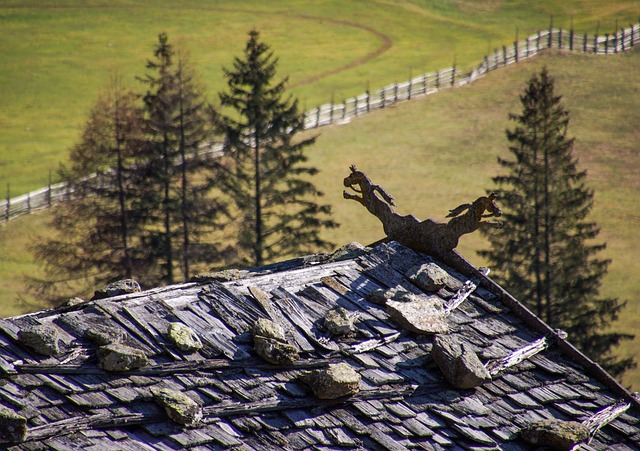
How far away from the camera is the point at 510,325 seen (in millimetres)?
9633

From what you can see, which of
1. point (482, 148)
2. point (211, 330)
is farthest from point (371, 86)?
point (211, 330)

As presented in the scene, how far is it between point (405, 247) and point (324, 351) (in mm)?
2277

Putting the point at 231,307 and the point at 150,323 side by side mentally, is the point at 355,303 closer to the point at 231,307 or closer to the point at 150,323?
the point at 231,307

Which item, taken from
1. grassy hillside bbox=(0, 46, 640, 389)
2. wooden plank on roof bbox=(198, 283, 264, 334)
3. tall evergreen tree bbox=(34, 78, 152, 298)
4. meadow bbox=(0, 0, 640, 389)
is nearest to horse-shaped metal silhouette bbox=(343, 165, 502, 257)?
wooden plank on roof bbox=(198, 283, 264, 334)

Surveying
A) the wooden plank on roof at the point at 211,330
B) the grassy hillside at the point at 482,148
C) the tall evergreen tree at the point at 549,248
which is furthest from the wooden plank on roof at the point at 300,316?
the grassy hillside at the point at 482,148

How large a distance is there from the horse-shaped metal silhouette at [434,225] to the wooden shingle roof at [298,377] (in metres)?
0.52

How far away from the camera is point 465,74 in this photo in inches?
2645

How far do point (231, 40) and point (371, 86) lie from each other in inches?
648

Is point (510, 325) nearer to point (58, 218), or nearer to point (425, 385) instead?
point (425, 385)

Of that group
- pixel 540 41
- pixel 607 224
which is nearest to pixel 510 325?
pixel 607 224

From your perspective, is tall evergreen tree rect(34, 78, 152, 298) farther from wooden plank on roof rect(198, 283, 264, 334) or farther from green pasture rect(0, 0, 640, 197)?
wooden plank on roof rect(198, 283, 264, 334)

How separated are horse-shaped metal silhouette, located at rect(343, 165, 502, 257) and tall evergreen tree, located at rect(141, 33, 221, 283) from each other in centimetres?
2570

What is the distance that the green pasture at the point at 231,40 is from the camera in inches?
2542

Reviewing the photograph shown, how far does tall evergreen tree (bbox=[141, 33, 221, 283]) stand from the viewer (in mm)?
36781
